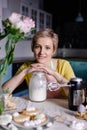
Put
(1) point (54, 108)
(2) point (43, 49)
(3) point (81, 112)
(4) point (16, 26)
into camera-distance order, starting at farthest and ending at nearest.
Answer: (2) point (43, 49) < (1) point (54, 108) < (3) point (81, 112) < (4) point (16, 26)

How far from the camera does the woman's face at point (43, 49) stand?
1704 mm

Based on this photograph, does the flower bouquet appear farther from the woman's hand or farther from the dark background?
the dark background

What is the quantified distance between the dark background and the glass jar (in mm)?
4631

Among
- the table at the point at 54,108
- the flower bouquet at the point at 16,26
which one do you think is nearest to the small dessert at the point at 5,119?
the table at the point at 54,108

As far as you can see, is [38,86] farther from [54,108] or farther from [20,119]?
[20,119]

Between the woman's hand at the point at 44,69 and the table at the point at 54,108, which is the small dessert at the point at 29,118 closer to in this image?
the table at the point at 54,108

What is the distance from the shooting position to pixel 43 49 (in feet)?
5.61

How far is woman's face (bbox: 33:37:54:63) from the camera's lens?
170 cm

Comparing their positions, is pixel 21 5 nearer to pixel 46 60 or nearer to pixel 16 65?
pixel 16 65

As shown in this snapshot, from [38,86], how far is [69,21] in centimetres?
485

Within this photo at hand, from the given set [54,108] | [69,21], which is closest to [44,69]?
[54,108]

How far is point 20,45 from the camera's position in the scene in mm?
4758

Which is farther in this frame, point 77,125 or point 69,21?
point 69,21

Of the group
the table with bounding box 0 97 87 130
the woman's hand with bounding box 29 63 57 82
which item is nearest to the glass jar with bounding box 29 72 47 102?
the table with bounding box 0 97 87 130
